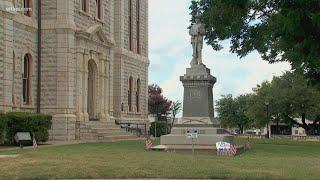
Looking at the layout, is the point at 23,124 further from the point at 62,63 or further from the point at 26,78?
the point at 62,63

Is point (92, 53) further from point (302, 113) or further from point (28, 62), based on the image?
point (302, 113)

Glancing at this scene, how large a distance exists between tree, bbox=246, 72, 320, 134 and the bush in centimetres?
4131

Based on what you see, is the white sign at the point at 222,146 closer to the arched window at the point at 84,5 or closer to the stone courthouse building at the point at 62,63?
the stone courthouse building at the point at 62,63

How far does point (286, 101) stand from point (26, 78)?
4418 centimetres

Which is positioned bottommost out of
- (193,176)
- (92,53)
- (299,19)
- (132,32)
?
(193,176)

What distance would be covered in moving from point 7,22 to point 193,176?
20417 millimetres

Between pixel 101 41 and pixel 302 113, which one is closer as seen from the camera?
pixel 101 41

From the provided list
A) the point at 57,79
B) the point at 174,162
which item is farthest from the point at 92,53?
the point at 174,162

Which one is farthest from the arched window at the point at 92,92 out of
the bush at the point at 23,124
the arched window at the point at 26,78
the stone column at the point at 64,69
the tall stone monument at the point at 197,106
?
the tall stone monument at the point at 197,106

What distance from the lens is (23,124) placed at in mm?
31000

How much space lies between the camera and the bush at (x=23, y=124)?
1206 inches

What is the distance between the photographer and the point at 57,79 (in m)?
36.2

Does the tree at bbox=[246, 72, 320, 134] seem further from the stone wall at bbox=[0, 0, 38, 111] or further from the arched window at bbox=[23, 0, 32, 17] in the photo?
the arched window at bbox=[23, 0, 32, 17]

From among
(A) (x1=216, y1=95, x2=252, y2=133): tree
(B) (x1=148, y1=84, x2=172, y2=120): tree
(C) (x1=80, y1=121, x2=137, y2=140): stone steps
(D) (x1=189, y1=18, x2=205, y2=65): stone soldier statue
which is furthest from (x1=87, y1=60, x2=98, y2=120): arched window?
(A) (x1=216, y1=95, x2=252, y2=133): tree
